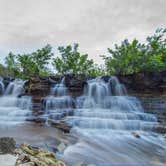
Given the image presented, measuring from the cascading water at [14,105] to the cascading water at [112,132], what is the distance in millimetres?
2720

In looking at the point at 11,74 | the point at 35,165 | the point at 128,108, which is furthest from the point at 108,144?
the point at 11,74

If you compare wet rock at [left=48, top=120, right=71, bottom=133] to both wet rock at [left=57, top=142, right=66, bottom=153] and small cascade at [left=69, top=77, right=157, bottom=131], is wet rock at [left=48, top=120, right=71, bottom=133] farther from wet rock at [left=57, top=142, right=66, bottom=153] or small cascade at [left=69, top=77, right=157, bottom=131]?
wet rock at [left=57, top=142, right=66, bottom=153]

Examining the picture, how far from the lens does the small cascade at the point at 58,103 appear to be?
35.4ft

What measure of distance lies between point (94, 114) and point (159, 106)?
175 inches

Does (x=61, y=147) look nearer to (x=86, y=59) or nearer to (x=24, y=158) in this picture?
(x=24, y=158)

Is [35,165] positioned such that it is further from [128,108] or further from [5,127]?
[128,108]

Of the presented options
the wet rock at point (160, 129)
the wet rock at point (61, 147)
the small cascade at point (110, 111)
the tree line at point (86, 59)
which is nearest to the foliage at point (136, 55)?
the tree line at point (86, 59)

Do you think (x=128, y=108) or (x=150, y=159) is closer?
(x=150, y=159)

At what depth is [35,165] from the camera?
3271 millimetres

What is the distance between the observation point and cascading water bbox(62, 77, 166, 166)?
5.29 meters

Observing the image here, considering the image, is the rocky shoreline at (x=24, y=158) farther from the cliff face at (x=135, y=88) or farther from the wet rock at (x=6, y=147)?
the cliff face at (x=135, y=88)

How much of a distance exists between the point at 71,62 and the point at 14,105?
31.3 feet

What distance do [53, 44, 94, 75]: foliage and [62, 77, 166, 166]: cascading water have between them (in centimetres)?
690

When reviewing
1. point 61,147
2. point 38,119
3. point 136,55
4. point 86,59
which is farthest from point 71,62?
point 61,147
